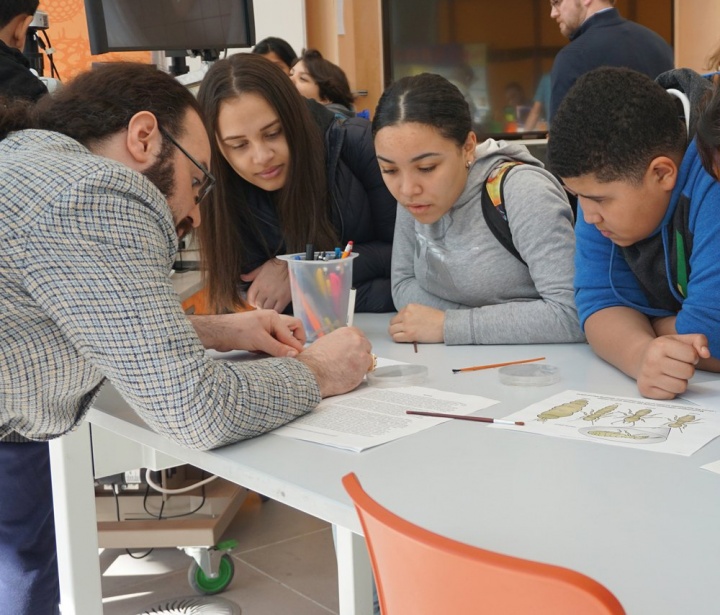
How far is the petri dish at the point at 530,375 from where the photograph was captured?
129 centimetres

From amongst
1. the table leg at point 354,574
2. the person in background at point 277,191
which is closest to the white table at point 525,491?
the table leg at point 354,574

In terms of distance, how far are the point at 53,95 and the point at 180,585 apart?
157cm

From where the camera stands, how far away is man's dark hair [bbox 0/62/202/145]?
1.18 metres

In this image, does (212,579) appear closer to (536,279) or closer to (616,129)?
(536,279)

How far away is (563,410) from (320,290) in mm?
544

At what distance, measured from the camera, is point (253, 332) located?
150 centimetres

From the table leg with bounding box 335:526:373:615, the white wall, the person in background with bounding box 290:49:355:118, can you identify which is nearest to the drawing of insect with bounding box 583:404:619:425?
the table leg with bounding box 335:526:373:615

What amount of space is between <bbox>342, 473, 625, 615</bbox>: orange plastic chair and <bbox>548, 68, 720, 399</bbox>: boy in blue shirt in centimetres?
64

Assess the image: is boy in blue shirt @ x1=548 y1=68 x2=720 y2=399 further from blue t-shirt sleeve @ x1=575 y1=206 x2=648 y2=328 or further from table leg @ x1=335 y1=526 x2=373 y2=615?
table leg @ x1=335 y1=526 x2=373 y2=615

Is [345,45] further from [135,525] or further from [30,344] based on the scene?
[30,344]

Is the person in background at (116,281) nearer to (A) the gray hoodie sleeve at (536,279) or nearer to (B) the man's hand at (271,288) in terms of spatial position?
(A) the gray hoodie sleeve at (536,279)

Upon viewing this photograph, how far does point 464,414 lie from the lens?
3.78ft

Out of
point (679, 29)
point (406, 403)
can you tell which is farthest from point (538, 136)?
point (406, 403)

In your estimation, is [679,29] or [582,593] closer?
[582,593]
